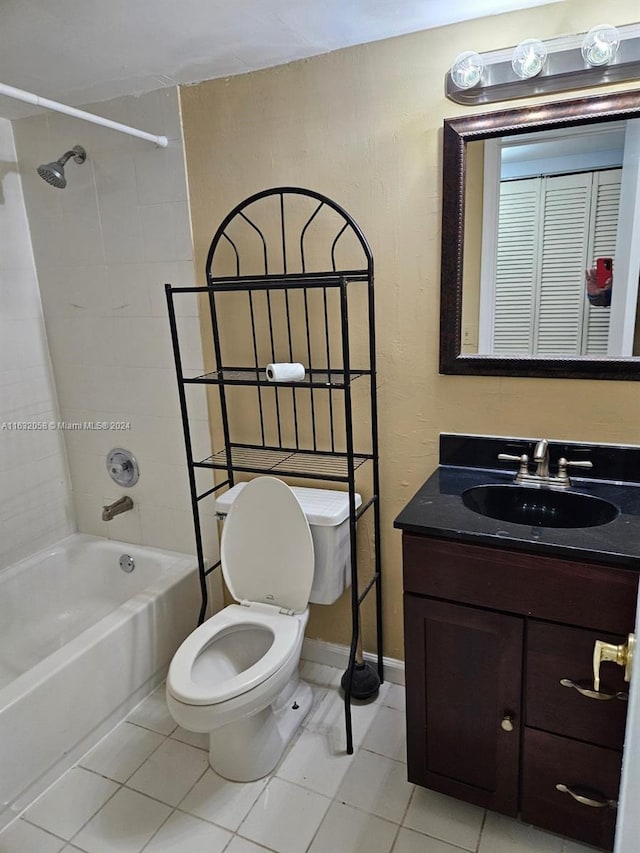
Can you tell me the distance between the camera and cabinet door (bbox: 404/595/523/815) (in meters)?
1.33

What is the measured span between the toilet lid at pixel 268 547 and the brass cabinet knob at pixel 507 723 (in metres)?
0.68

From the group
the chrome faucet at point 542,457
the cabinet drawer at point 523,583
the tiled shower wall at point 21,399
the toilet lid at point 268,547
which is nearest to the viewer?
the cabinet drawer at point 523,583

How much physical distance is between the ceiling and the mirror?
1.00 ft

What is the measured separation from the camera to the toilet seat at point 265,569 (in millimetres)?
1717

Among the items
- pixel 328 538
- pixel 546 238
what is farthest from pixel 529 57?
pixel 328 538

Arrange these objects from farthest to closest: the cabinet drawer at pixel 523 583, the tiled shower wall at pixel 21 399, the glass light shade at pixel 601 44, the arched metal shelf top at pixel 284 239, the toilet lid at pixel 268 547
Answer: the tiled shower wall at pixel 21 399 → the toilet lid at pixel 268 547 → the arched metal shelf top at pixel 284 239 → the glass light shade at pixel 601 44 → the cabinet drawer at pixel 523 583

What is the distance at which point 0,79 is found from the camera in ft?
5.78

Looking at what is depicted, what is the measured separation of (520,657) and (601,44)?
1.46 meters

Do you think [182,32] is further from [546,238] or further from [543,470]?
[543,470]

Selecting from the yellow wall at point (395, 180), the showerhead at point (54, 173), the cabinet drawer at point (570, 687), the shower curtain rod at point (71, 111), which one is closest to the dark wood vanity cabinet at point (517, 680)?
the cabinet drawer at point (570, 687)

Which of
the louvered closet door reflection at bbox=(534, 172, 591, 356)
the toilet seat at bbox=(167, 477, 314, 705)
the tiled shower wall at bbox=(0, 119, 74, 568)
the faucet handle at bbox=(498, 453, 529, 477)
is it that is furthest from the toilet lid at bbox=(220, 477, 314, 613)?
the tiled shower wall at bbox=(0, 119, 74, 568)

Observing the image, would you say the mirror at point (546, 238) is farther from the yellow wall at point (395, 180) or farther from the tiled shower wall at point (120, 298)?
the tiled shower wall at point (120, 298)

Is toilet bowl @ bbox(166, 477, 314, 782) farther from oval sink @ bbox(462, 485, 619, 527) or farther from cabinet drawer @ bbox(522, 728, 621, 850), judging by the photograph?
cabinet drawer @ bbox(522, 728, 621, 850)

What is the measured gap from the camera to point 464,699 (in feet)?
4.59
